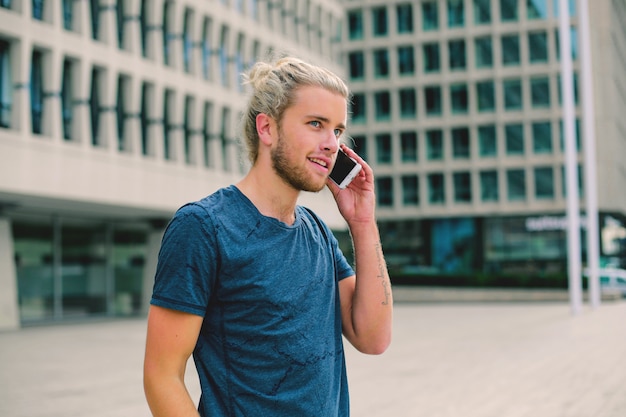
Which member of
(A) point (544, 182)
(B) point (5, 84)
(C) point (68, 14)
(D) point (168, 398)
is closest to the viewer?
(D) point (168, 398)

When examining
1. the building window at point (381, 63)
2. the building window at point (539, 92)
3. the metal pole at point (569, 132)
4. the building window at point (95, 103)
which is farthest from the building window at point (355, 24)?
the metal pole at point (569, 132)

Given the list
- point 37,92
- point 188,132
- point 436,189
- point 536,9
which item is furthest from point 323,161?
point 536,9

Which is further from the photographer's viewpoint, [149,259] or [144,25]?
[149,259]

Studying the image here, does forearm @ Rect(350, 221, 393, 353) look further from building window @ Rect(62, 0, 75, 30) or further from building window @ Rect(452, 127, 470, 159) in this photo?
building window @ Rect(452, 127, 470, 159)

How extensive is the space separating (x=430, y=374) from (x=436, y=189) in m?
46.9

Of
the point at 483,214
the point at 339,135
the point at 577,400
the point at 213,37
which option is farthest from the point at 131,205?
the point at 483,214

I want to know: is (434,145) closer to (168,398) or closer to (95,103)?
(95,103)

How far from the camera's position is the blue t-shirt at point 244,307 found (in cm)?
214

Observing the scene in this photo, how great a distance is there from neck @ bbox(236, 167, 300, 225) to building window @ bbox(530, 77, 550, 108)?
56.4 m

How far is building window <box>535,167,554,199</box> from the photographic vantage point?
2200 inches

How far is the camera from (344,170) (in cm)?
258

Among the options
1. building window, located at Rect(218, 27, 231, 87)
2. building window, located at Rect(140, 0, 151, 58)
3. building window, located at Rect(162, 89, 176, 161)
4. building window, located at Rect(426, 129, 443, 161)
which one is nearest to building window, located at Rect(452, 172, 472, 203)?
building window, located at Rect(426, 129, 443, 161)

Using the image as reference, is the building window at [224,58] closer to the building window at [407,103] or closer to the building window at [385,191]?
the building window at [385,191]

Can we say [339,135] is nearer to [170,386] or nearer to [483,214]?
[170,386]
